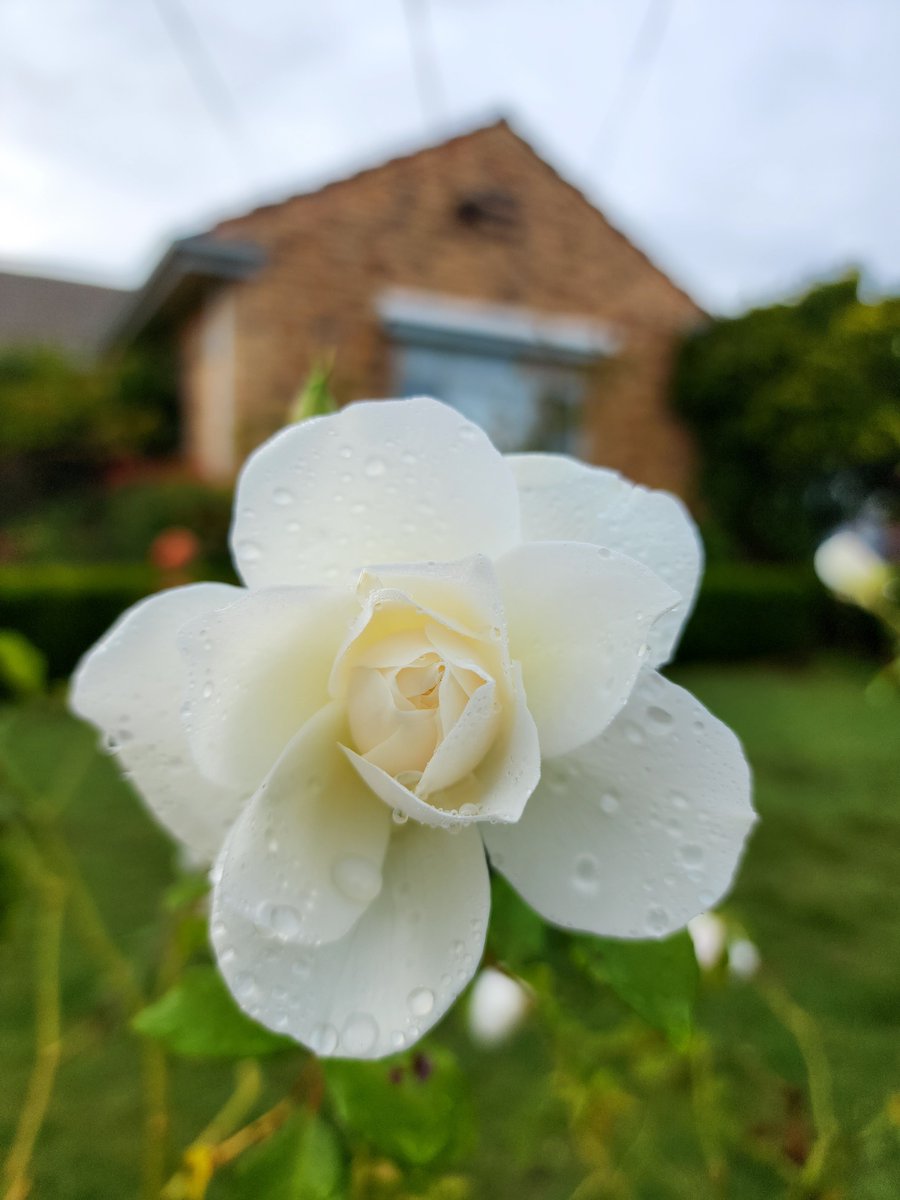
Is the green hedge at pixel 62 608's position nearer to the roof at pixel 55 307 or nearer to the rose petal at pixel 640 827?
the rose petal at pixel 640 827

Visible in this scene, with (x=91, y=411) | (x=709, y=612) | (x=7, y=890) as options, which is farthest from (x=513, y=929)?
(x=91, y=411)

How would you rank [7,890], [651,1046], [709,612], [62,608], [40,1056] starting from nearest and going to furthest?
[7,890] → [651,1046] → [40,1056] → [62,608] → [709,612]

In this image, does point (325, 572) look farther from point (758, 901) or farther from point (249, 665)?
point (758, 901)

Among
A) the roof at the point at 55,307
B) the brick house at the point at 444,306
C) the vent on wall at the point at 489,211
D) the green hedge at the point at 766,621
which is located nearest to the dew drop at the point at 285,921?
the green hedge at the point at 766,621

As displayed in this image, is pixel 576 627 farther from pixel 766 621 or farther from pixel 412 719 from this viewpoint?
pixel 766 621

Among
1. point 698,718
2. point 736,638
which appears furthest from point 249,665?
point 736,638

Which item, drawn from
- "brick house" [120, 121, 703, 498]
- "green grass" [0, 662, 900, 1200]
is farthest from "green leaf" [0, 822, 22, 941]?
"brick house" [120, 121, 703, 498]

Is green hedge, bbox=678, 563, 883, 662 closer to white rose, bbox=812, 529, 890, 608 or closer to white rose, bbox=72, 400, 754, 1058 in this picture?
white rose, bbox=812, 529, 890, 608
